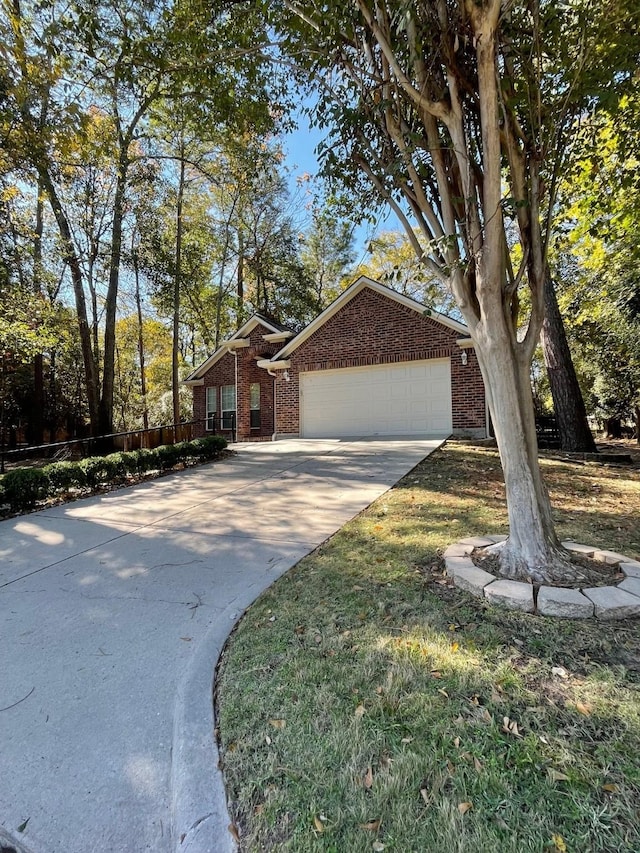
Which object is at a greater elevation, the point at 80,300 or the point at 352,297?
the point at 352,297

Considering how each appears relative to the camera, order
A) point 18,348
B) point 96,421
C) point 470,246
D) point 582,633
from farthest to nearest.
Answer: point 96,421 < point 18,348 < point 470,246 < point 582,633

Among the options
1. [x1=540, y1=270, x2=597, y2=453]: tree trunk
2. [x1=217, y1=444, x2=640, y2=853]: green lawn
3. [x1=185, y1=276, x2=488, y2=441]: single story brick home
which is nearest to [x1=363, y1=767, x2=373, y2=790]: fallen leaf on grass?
[x1=217, y1=444, x2=640, y2=853]: green lawn

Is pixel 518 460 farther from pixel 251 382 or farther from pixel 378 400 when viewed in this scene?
pixel 251 382

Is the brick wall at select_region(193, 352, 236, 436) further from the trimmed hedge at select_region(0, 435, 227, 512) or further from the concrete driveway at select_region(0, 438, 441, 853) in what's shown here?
the concrete driveway at select_region(0, 438, 441, 853)

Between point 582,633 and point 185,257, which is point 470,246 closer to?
point 582,633

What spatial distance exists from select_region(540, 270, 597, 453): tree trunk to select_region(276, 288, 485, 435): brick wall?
2.04m

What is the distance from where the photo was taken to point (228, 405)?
707 inches

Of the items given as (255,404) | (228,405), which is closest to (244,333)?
(255,404)

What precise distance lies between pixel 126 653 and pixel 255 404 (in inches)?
577

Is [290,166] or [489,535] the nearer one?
[489,535]

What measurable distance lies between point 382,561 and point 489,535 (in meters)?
1.13

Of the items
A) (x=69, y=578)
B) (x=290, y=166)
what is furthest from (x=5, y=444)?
(x=69, y=578)

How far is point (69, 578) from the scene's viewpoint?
Result: 12.4ft

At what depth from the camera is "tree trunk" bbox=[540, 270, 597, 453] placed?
9.42 metres
